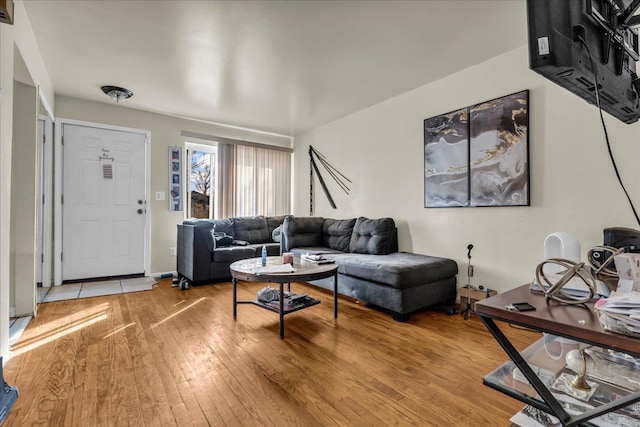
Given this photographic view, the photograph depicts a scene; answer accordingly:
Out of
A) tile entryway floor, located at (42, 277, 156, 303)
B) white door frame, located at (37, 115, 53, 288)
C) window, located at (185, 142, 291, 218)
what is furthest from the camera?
window, located at (185, 142, 291, 218)

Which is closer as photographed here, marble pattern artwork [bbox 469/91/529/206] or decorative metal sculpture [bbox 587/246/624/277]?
decorative metal sculpture [bbox 587/246/624/277]

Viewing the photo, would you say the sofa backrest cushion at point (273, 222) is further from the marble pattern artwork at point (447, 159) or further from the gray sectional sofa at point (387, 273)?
the marble pattern artwork at point (447, 159)

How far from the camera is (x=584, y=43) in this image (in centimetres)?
79

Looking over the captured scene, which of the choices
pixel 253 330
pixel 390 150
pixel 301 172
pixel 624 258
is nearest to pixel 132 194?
pixel 301 172

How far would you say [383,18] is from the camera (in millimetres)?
2256

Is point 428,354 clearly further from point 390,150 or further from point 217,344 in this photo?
point 390,150

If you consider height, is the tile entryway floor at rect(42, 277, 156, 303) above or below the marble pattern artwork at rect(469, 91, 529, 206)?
below

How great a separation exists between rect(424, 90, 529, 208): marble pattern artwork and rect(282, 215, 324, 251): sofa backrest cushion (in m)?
1.75

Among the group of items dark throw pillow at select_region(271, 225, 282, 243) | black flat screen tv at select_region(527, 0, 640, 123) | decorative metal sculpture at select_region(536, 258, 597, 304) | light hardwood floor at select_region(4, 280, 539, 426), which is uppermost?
black flat screen tv at select_region(527, 0, 640, 123)

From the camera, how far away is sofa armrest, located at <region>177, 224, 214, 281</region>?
3928mm

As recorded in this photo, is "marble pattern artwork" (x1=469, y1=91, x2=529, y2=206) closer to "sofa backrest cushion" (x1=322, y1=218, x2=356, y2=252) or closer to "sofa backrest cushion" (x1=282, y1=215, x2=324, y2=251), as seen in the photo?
Result: "sofa backrest cushion" (x1=322, y1=218, x2=356, y2=252)

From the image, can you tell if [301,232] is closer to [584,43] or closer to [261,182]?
[261,182]

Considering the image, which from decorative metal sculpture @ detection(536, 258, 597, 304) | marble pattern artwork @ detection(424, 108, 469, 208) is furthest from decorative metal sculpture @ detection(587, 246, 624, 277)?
marble pattern artwork @ detection(424, 108, 469, 208)

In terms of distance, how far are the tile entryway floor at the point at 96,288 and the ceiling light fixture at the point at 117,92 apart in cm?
231
